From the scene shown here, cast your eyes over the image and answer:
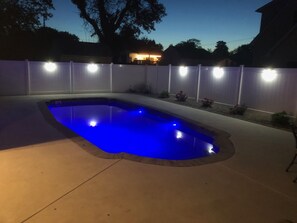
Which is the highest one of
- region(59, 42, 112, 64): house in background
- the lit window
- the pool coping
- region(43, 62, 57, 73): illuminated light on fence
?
region(59, 42, 112, 64): house in background

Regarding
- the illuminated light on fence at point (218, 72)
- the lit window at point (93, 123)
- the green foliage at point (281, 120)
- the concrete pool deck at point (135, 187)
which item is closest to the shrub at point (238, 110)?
the green foliage at point (281, 120)

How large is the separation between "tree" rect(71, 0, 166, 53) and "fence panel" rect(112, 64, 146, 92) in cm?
978

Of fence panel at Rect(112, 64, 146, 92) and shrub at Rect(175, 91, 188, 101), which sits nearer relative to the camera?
shrub at Rect(175, 91, 188, 101)

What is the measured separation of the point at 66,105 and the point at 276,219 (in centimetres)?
1110

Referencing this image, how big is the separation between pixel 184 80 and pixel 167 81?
1.50 metres

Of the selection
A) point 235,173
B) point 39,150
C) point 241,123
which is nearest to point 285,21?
point 241,123

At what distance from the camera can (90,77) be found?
14984mm

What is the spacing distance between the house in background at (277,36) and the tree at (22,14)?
19.4m

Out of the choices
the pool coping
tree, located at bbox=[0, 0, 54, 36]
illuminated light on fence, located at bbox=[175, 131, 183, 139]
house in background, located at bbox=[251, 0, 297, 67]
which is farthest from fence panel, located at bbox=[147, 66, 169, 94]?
tree, located at bbox=[0, 0, 54, 36]

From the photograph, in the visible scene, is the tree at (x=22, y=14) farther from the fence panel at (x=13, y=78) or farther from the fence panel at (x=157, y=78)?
the fence panel at (x=157, y=78)

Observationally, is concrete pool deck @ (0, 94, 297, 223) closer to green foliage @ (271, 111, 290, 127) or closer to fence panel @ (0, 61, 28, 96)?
green foliage @ (271, 111, 290, 127)

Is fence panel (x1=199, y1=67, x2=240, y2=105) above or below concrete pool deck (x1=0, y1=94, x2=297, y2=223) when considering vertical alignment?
above

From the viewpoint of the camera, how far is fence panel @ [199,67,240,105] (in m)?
10.3

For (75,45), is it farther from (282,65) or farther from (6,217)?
(6,217)
